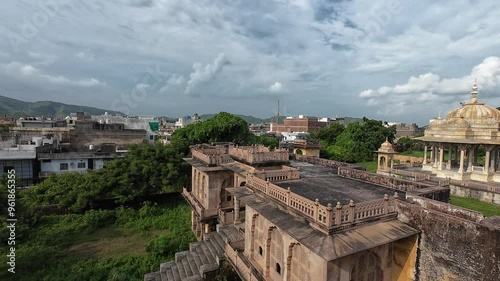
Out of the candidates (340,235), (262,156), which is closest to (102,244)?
(262,156)

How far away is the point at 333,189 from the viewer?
539 inches

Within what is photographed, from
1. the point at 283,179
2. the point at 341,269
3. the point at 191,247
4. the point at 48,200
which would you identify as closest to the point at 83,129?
the point at 48,200

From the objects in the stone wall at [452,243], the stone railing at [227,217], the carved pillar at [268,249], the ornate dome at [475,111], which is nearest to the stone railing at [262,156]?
the stone railing at [227,217]

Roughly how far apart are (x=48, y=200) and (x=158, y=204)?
1134cm

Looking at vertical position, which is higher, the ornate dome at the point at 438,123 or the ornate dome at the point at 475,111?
the ornate dome at the point at 475,111

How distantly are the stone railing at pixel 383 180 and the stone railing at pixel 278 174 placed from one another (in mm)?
3717

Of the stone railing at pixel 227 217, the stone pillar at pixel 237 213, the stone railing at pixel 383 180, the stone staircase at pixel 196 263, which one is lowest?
the stone staircase at pixel 196 263

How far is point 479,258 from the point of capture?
8.51 metres

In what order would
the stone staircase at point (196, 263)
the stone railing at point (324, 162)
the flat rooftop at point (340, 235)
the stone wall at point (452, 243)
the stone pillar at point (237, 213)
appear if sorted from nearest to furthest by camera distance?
the flat rooftop at point (340, 235) < the stone wall at point (452, 243) < the stone staircase at point (196, 263) < the stone pillar at point (237, 213) < the stone railing at point (324, 162)

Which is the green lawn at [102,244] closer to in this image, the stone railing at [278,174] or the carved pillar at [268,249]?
the carved pillar at [268,249]

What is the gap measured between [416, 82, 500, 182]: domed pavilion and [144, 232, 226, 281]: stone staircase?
25.8 m

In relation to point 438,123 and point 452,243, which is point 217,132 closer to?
point 438,123

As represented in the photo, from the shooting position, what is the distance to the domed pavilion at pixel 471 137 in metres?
27.1

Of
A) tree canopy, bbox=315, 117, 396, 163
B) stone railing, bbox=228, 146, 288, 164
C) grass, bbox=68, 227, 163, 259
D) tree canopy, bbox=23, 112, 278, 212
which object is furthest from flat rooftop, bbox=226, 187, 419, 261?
tree canopy, bbox=315, 117, 396, 163
